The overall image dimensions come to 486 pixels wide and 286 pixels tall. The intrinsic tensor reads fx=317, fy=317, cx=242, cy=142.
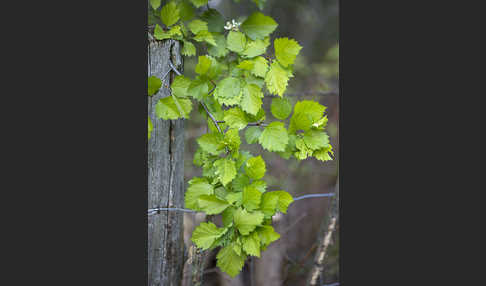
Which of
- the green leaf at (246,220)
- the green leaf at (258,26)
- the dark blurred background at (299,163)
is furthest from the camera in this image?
the dark blurred background at (299,163)

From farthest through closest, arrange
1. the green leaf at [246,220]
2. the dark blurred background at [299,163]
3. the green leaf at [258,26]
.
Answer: the dark blurred background at [299,163], the green leaf at [258,26], the green leaf at [246,220]

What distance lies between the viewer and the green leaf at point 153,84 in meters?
0.87

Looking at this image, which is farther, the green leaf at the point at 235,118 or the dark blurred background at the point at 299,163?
the dark blurred background at the point at 299,163

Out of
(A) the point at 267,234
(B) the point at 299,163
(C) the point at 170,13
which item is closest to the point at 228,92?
(C) the point at 170,13

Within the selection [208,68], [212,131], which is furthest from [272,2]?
[212,131]

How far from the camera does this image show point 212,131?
89 centimetres

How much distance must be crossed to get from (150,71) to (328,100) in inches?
27.1

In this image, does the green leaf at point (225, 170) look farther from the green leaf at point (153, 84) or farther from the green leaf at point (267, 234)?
the green leaf at point (153, 84)

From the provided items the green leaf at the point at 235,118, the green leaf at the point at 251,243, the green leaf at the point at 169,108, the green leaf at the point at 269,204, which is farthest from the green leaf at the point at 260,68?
the green leaf at the point at 251,243

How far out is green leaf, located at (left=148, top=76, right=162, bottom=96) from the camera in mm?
869

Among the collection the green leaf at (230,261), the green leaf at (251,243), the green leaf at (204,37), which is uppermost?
the green leaf at (204,37)

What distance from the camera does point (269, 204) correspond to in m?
0.81

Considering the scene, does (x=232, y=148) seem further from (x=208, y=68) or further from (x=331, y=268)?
(x=331, y=268)

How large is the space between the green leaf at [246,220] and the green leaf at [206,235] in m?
0.04
